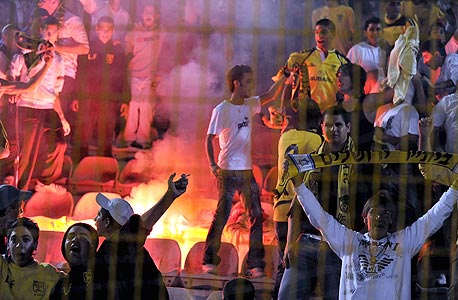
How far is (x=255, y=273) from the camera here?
17.1ft

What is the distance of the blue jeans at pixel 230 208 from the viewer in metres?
5.30

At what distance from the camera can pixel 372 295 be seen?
13.7 feet

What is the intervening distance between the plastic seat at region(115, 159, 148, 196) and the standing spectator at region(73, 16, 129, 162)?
0.14m

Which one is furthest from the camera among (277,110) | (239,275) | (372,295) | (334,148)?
(277,110)

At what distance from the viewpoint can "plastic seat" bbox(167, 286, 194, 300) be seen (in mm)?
5023

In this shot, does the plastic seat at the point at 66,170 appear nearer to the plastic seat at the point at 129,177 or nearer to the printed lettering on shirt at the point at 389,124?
the plastic seat at the point at 129,177

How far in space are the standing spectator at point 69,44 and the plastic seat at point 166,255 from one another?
882 mm

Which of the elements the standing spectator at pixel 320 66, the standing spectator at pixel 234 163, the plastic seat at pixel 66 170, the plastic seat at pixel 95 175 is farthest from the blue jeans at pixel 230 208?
the plastic seat at pixel 66 170

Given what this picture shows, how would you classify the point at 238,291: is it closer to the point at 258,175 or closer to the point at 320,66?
the point at 258,175

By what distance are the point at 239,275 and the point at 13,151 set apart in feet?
4.73

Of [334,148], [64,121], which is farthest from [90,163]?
[334,148]

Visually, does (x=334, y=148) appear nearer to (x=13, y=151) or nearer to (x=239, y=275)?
(x=239, y=275)

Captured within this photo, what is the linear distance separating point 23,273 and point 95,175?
1244mm

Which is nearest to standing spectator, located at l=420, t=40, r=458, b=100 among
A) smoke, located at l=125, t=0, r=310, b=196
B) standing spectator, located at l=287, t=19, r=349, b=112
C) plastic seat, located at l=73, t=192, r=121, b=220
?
standing spectator, located at l=287, t=19, r=349, b=112
